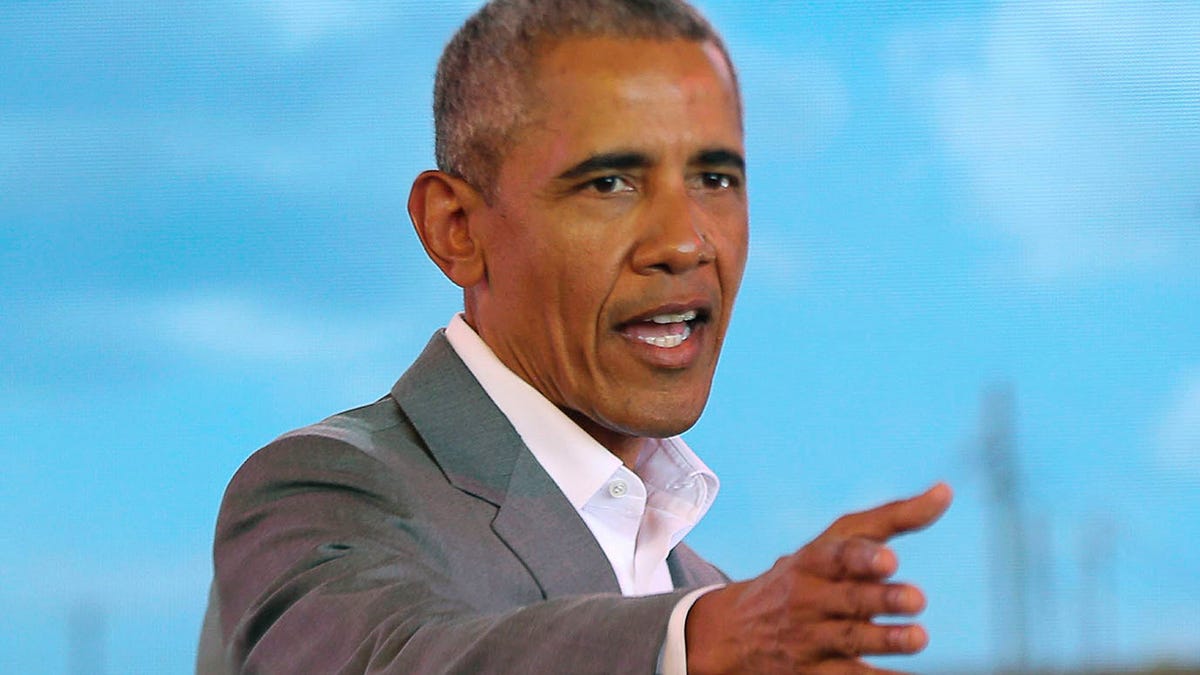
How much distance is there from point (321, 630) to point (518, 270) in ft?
1.27

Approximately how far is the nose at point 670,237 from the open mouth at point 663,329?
0.04 metres

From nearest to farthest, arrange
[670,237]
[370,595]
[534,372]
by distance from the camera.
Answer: [370,595], [670,237], [534,372]

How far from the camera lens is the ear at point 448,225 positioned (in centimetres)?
142

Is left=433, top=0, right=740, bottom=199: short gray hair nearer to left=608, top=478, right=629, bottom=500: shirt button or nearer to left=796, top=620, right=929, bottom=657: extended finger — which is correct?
left=608, top=478, right=629, bottom=500: shirt button

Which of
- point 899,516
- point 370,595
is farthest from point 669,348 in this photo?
point 899,516

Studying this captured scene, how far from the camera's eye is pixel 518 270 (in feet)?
4.50

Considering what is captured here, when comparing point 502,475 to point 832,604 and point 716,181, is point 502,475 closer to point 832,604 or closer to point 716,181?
point 716,181

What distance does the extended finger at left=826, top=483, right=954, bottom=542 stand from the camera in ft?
2.64

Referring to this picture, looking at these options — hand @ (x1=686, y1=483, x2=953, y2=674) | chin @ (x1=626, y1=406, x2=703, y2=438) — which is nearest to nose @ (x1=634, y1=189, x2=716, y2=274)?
chin @ (x1=626, y1=406, x2=703, y2=438)

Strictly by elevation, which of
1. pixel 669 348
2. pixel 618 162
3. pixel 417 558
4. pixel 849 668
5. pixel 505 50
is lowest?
pixel 849 668

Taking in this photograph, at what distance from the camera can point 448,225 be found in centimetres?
143

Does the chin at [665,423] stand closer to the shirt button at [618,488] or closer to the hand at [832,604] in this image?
the shirt button at [618,488]

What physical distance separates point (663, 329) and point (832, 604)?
1.83 ft

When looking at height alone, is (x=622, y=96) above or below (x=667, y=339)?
above
